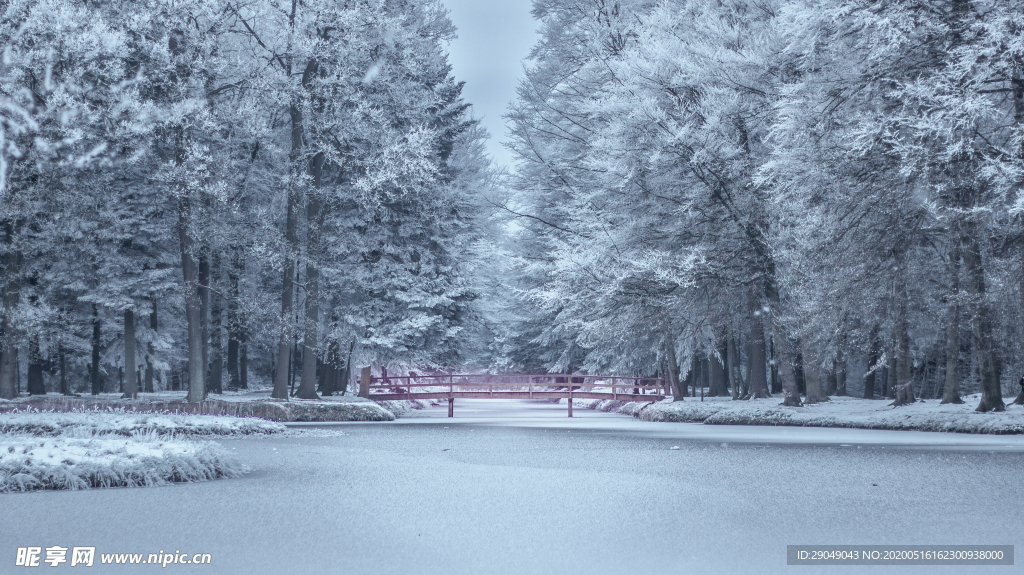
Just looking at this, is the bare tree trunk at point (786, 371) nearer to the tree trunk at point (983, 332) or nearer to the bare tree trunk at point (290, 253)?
the tree trunk at point (983, 332)

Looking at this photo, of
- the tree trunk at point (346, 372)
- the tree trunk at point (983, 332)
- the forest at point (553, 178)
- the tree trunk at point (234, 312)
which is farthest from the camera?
the tree trunk at point (346, 372)

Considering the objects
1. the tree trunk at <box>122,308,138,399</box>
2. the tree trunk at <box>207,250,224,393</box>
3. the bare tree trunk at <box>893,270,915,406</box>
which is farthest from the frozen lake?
the tree trunk at <box>207,250,224,393</box>

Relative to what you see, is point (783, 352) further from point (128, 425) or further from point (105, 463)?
point (105, 463)

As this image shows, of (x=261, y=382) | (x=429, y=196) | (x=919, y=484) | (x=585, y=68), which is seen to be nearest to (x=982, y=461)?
(x=919, y=484)

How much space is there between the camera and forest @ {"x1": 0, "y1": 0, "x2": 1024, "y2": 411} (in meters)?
15.1

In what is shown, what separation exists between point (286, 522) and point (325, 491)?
5.42 ft

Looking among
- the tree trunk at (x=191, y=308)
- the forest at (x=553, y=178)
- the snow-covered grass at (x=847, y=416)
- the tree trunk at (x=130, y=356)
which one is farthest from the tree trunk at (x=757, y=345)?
the tree trunk at (x=130, y=356)

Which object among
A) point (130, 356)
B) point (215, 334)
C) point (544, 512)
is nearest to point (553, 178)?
point (215, 334)

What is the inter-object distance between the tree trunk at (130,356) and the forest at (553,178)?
96 millimetres

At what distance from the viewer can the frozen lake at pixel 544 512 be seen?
5.46m

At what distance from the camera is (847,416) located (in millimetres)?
18984

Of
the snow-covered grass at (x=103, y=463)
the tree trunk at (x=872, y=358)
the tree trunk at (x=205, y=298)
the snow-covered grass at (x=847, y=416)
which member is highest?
the tree trunk at (x=205, y=298)

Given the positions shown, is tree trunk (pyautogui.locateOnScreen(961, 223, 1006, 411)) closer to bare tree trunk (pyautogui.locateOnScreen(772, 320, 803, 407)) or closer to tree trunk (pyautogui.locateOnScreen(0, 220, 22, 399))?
bare tree trunk (pyautogui.locateOnScreen(772, 320, 803, 407))

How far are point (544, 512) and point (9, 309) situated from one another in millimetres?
19949
